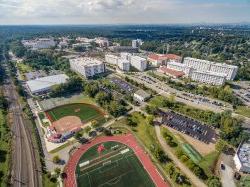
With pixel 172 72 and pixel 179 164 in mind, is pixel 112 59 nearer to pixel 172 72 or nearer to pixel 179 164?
pixel 172 72

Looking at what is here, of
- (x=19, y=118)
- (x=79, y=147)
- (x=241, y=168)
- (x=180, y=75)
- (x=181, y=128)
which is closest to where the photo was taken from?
(x=241, y=168)

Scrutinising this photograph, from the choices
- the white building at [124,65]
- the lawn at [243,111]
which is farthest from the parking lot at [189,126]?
the white building at [124,65]

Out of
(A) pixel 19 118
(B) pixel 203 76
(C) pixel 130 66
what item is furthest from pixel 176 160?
(C) pixel 130 66

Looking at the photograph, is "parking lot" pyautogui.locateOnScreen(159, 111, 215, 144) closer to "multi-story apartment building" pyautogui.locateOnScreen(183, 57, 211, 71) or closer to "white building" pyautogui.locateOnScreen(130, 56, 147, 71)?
"white building" pyautogui.locateOnScreen(130, 56, 147, 71)

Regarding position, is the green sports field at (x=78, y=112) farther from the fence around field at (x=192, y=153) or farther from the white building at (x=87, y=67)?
the white building at (x=87, y=67)

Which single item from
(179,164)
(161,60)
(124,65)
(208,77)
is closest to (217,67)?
(208,77)

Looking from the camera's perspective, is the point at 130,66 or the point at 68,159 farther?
the point at 130,66

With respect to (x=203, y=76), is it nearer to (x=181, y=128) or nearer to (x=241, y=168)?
(x=181, y=128)
